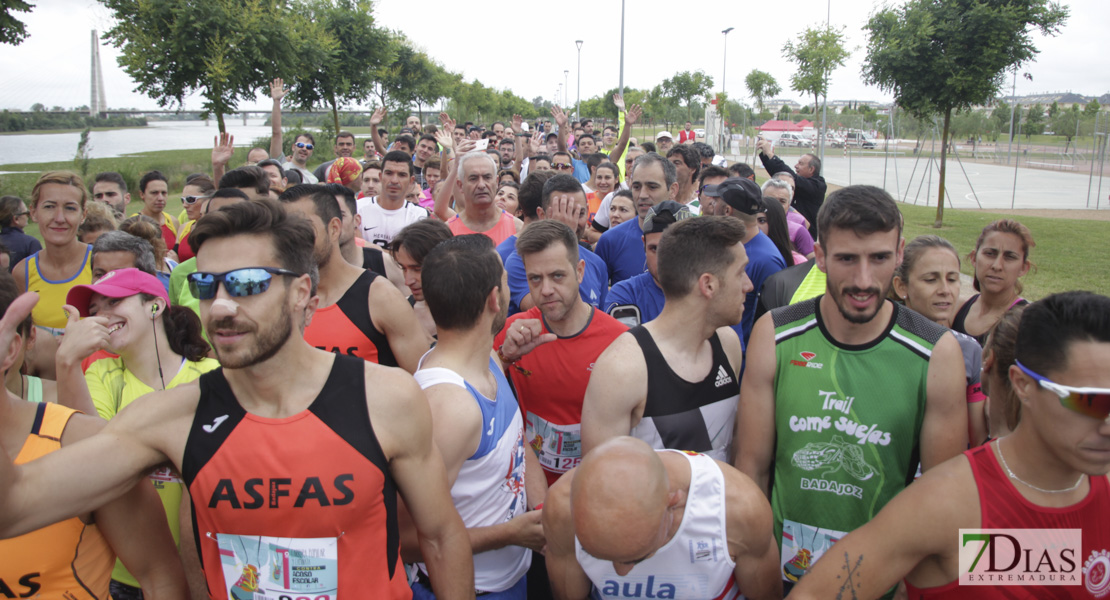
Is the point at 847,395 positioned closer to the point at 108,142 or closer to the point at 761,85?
the point at 761,85

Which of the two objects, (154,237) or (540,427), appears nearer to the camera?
(540,427)

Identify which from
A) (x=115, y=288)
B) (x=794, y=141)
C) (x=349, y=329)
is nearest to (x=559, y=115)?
(x=349, y=329)

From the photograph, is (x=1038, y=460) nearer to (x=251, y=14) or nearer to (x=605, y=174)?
(x=605, y=174)

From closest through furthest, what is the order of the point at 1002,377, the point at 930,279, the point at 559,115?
the point at 1002,377, the point at 930,279, the point at 559,115

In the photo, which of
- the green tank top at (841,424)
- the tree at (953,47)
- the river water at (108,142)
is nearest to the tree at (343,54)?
the river water at (108,142)

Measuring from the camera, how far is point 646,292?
4.11 m

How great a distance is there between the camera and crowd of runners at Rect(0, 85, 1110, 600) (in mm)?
1887

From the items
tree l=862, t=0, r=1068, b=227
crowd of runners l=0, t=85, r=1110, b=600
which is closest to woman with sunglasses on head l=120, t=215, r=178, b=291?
crowd of runners l=0, t=85, r=1110, b=600

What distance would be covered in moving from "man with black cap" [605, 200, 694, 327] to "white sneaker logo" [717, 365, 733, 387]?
113 centimetres

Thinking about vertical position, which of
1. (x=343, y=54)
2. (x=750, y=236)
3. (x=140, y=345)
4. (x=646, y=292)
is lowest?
(x=140, y=345)

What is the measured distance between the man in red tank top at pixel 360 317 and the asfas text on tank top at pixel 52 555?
4.60 ft

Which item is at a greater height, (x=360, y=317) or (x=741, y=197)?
(x=741, y=197)

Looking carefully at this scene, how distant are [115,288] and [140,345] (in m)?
0.29

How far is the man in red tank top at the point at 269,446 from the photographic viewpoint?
1882 mm
